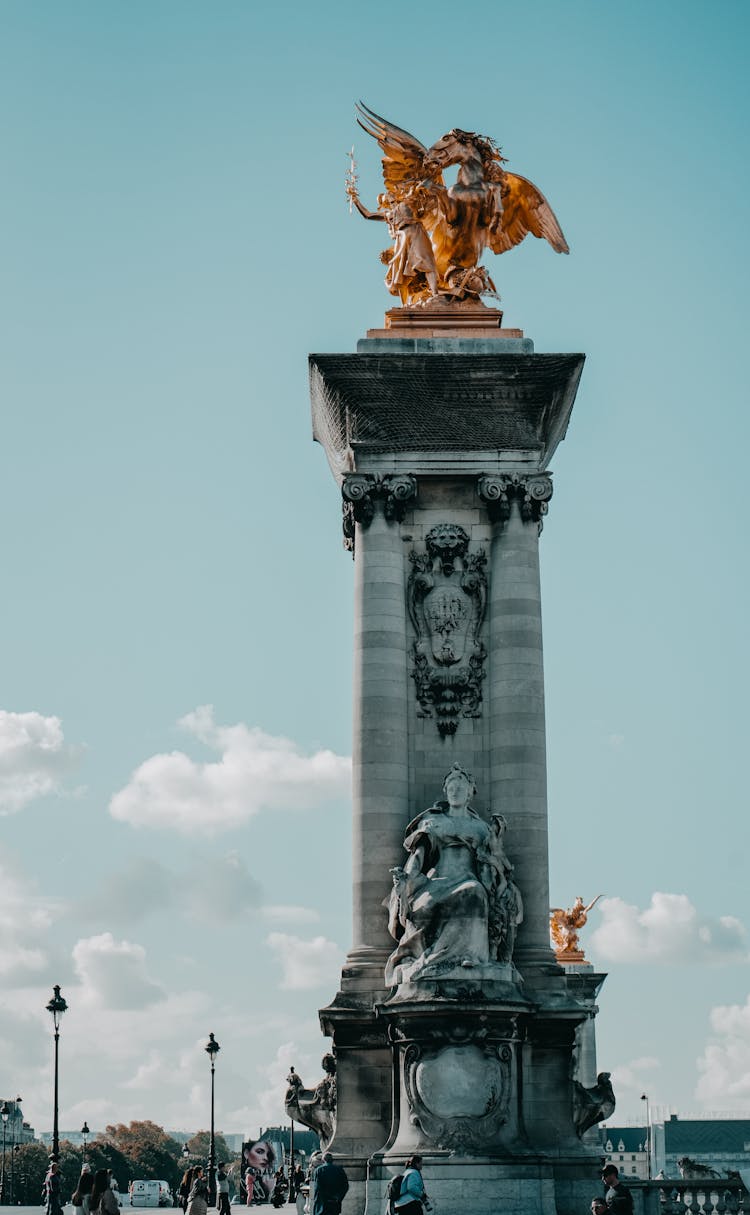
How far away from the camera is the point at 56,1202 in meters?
44.0

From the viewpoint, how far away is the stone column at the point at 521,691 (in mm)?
31516

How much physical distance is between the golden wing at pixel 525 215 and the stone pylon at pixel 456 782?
260cm

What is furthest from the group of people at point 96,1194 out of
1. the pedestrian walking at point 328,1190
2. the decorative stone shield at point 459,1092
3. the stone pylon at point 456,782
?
the decorative stone shield at point 459,1092

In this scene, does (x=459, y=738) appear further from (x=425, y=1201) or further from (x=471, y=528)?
(x=425, y=1201)

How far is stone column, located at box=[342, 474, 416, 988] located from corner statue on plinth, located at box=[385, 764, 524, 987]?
524mm

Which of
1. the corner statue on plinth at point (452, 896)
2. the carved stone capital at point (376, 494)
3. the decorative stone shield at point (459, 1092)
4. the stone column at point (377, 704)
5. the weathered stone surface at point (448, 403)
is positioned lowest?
the decorative stone shield at point (459, 1092)

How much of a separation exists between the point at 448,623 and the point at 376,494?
98.4 inches

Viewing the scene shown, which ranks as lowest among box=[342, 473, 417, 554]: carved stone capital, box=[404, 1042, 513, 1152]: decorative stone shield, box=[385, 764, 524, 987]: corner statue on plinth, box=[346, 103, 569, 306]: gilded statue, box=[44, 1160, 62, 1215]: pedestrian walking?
box=[44, 1160, 62, 1215]: pedestrian walking

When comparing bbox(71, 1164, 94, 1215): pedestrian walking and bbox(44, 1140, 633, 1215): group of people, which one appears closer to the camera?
bbox(44, 1140, 633, 1215): group of people

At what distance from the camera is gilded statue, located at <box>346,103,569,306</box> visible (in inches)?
1409

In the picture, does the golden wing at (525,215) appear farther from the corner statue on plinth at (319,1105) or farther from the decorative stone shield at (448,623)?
the corner statue on plinth at (319,1105)

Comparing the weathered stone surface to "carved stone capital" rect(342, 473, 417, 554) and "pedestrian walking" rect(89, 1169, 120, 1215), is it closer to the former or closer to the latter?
"carved stone capital" rect(342, 473, 417, 554)

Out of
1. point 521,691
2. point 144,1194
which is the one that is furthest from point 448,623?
point 144,1194

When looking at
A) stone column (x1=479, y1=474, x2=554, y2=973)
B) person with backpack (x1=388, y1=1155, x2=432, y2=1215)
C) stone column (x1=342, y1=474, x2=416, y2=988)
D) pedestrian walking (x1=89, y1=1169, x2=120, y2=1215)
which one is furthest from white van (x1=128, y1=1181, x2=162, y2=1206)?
person with backpack (x1=388, y1=1155, x2=432, y2=1215)
